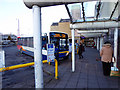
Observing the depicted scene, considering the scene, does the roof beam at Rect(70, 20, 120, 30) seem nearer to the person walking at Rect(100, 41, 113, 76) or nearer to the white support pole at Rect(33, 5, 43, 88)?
the person walking at Rect(100, 41, 113, 76)

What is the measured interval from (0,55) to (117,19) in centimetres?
517

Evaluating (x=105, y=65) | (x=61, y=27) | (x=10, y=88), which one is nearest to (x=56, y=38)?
(x=105, y=65)

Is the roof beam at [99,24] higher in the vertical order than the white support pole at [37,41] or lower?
higher

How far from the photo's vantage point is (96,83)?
3.84m

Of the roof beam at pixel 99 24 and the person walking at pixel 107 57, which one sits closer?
the person walking at pixel 107 57

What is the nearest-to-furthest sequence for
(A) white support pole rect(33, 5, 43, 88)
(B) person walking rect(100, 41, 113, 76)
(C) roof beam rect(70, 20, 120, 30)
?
1. (A) white support pole rect(33, 5, 43, 88)
2. (B) person walking rect(100, 41, 113, 76)
3. (C) roof beam rect(70, 20, 120, 30)

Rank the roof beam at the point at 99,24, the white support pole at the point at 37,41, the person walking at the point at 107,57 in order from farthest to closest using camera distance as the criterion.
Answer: the roof beam at the point at 99,24, the person walking at the point at 107,57, the white support pole at the point at 37,41

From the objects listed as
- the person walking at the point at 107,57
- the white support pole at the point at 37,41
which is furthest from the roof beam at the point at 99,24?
the white support pole at the point at 37,41

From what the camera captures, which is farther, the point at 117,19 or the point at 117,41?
the point at 117,41

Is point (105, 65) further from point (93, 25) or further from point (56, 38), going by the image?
point (56, 38)

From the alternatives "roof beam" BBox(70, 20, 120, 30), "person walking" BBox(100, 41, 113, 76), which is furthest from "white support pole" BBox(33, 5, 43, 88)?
"person walking" BBox(100, 41, 113, 76)

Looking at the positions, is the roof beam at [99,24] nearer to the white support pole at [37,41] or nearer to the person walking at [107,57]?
the person walking at [107,57]

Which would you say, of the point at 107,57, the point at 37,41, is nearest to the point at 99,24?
the point at 107,57

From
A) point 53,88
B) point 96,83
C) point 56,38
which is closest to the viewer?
point 53,88
